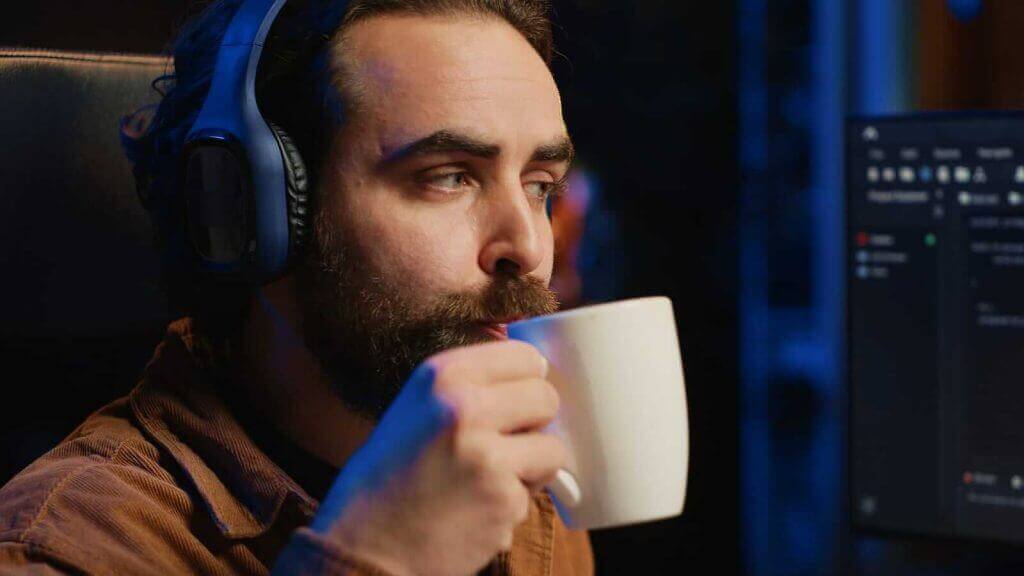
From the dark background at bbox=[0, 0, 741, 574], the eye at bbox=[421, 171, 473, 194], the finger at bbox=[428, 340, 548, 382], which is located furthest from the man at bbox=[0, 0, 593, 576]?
the dark background at bbox=[0, 0, 741, 574]

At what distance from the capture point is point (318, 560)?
64 cm

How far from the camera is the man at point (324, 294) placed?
0.85 meters

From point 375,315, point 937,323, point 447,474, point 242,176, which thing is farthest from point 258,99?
point 937,323

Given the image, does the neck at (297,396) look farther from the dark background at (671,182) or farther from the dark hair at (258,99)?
the dark background at (671,182)

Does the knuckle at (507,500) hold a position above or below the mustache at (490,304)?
below

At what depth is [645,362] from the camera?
0.69 meters

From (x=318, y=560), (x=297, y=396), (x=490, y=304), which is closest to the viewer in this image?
(x=318, y=560)

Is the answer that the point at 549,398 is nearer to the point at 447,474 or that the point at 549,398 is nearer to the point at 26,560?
the point at 447,474

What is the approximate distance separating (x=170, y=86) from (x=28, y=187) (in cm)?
18

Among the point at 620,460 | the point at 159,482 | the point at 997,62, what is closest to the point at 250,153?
the point at 159,482

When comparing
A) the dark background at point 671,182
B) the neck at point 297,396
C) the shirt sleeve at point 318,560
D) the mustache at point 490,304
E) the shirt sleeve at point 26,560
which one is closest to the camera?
the shirt sleeve at point 318,560

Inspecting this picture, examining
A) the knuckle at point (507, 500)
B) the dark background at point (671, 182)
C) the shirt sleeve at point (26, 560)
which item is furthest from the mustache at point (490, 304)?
the dark background at point (671, 182)

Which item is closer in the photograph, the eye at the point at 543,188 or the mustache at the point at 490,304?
the mustache at the point at 490,304

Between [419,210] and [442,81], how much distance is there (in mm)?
117
